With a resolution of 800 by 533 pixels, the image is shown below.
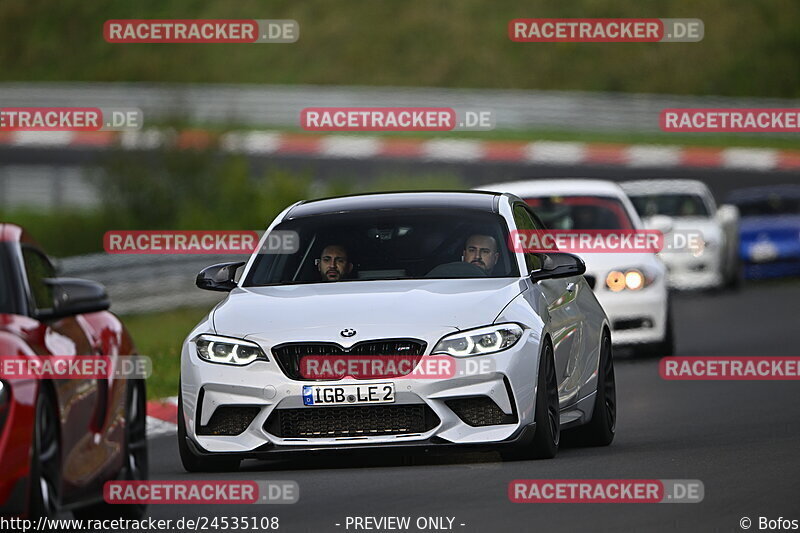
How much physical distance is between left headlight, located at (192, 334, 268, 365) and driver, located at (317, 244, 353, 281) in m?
1.10

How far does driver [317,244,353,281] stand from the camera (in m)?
11.1

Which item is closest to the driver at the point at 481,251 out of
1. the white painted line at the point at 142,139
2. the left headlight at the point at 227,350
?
the left headlight at the point at 227,350

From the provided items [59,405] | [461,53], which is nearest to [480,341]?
[59,405]

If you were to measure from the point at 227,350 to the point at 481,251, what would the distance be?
174 centimetres

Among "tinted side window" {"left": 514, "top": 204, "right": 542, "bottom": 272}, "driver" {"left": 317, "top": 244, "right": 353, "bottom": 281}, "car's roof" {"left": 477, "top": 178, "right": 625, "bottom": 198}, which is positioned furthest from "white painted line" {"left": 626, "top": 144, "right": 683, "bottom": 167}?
"driver" {"left": 317, "top": 244, "right": 353, "bottom": 281}

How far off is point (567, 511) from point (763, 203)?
71.0ft

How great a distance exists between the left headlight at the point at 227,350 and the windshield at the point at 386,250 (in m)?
0.88

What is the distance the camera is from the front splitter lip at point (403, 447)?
9.91m

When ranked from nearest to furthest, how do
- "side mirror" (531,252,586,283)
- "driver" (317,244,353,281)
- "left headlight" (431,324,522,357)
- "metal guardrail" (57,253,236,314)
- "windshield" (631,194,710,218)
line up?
"left headlight" (431,324,522,357), "side mirror" (531,252,586,283), "driver" (317,244,353,281), "metal guardrail" (57,253,236,314), "windshield" (631,194,710,218)

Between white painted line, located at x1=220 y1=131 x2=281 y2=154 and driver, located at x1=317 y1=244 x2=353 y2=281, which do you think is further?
white painted line, located at x1=220 y1=131 x2=281 y2=154

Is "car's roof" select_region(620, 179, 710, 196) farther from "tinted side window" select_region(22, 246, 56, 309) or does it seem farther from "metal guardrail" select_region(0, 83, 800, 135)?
"tinted side window" select_region(22, 246, 56, 309)

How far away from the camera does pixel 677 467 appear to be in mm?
10258

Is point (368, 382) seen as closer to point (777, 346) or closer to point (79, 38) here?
point (777, 346)

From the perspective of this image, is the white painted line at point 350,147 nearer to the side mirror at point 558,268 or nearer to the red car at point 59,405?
the side mirror at point 558,268
